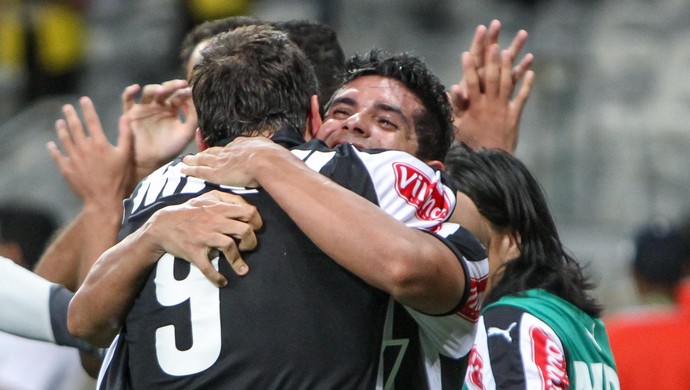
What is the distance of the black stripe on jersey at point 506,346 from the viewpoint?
3.36 metres

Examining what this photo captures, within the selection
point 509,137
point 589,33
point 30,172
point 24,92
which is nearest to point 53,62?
point 24,92

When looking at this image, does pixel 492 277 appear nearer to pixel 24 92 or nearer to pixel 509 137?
pixel 509 137

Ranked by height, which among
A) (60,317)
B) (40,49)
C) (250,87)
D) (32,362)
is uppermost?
(250,87)

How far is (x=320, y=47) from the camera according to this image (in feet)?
13.2

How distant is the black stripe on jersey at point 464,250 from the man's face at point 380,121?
43cm

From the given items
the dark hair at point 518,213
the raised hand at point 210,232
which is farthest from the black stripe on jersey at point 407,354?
the dark hair at point 518,213

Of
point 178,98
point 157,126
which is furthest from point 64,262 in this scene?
point 178,98

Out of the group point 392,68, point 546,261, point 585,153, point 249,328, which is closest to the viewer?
point 249,328

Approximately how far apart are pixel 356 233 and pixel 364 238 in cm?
2

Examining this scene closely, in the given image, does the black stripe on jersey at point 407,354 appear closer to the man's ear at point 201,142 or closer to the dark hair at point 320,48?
the man's ear at point 201,142

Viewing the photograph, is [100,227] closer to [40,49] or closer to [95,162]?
[95,162]

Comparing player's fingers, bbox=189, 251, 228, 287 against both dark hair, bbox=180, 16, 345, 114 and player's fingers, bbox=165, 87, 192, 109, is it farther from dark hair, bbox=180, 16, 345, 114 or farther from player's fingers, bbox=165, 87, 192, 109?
player's fingers, bbox=165, 87, 192, 109

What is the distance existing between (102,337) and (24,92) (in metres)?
8.54

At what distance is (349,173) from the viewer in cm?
272
